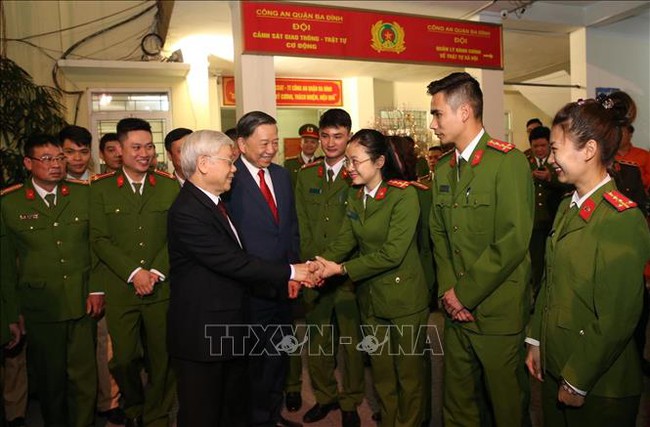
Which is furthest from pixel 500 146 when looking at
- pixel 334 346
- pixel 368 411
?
pixel 368 411

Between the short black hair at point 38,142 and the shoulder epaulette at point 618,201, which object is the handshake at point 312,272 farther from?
the short black hair at point 38,142

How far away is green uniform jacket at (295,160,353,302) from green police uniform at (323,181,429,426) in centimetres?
48

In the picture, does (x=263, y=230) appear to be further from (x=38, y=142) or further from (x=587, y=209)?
(x=587, y=209)

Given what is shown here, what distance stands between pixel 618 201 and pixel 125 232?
2248 millimetres

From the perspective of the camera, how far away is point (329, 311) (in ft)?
9.61

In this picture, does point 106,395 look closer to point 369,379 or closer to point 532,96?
point 369,379

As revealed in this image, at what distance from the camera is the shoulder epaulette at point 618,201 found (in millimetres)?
1478

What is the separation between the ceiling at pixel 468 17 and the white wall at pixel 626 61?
0.44m

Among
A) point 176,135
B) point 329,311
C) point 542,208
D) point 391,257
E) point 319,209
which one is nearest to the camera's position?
point 391,257

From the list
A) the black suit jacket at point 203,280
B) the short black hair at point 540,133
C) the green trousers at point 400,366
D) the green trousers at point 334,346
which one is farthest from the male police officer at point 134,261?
the short black hair at point 540,133

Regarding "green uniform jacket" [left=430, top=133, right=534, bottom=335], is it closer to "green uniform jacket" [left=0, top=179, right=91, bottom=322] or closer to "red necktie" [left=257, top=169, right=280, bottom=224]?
"red necktie" [left=257, top=169, right=280, bottom=224]

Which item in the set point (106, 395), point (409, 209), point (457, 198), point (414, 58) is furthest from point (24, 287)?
point (414, 58)

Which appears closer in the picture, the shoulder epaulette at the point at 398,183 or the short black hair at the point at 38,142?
the shoulder epaulette at the point at 398,183

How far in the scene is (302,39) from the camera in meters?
5.19
